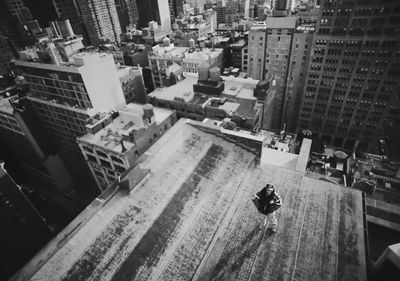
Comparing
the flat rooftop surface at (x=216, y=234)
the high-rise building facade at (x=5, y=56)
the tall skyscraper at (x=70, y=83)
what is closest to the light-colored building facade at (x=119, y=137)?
the tall skyscraper at (x=70, y=83)

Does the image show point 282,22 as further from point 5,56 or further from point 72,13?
point 72,13

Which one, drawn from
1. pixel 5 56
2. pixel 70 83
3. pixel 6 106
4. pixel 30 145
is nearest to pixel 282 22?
pixel 70 83

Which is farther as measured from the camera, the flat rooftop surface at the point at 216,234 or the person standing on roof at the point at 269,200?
the person standing on roof at the point at 269,200

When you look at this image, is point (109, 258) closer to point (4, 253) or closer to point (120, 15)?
point (4, 253)

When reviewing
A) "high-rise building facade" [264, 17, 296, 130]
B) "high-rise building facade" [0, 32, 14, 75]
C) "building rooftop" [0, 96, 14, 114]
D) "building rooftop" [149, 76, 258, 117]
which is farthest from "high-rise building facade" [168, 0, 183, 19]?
"building rooftop" [0, 96, 14, 114]

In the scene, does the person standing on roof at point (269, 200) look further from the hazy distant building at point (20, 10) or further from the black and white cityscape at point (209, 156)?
the hazy distant building at point (20, 10)

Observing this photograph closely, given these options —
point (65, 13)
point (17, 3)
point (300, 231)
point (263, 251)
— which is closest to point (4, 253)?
point (263, 251)
